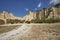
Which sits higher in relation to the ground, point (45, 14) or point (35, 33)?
point (45, 14)

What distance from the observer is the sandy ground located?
196 inches

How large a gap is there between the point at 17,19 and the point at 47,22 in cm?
133

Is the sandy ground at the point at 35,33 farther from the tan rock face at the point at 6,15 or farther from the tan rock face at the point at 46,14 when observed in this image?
the tan rock face at the point at 6,15

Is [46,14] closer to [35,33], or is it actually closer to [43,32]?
[43,32]

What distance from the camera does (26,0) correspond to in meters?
5.52

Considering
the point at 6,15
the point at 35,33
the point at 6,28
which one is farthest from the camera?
the point at 6,15

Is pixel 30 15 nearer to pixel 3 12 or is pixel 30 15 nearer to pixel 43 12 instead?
pixel 43 12

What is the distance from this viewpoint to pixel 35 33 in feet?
17.0

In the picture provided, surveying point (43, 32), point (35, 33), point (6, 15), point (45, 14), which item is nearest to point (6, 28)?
point (6, 15)

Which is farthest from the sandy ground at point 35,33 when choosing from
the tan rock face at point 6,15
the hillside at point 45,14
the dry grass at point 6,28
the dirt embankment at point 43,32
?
the tan rock face at point 6,15

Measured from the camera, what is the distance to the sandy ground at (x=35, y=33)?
4988mm

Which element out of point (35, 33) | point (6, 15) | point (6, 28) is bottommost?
point (35, 33)

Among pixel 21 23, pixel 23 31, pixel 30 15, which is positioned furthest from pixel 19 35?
pixel 30 15

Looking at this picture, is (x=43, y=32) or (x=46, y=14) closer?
(x=43, y=32)
